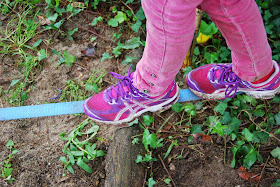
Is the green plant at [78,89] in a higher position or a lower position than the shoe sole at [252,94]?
lower

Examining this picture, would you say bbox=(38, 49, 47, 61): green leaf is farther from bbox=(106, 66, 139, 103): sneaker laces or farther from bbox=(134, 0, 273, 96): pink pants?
bbox=(134, 0, 273, 96): pink pants

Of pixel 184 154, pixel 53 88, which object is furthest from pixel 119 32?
pixel 184 154

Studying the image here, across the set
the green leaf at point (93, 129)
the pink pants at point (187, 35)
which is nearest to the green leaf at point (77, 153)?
the green leaf at point (93, 129)

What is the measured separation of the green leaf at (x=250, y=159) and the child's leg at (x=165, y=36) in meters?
0.64

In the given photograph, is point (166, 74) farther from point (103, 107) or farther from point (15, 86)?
point (15, 86)

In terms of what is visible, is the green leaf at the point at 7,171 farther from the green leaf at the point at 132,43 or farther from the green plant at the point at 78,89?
the green leaf at the point at 132,43

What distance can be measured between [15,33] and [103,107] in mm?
1215

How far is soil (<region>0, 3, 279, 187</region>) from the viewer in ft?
4.47

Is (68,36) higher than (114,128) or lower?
higher

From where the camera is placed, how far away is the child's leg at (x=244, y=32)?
84 centimetres

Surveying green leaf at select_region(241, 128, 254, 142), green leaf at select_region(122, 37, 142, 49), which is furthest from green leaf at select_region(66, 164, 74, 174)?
green leaf at select_region(241, 128, 254, 142)

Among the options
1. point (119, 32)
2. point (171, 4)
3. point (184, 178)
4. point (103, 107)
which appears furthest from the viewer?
point (119, 32)

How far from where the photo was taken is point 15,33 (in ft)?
6.80

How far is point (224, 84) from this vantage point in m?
1.43
